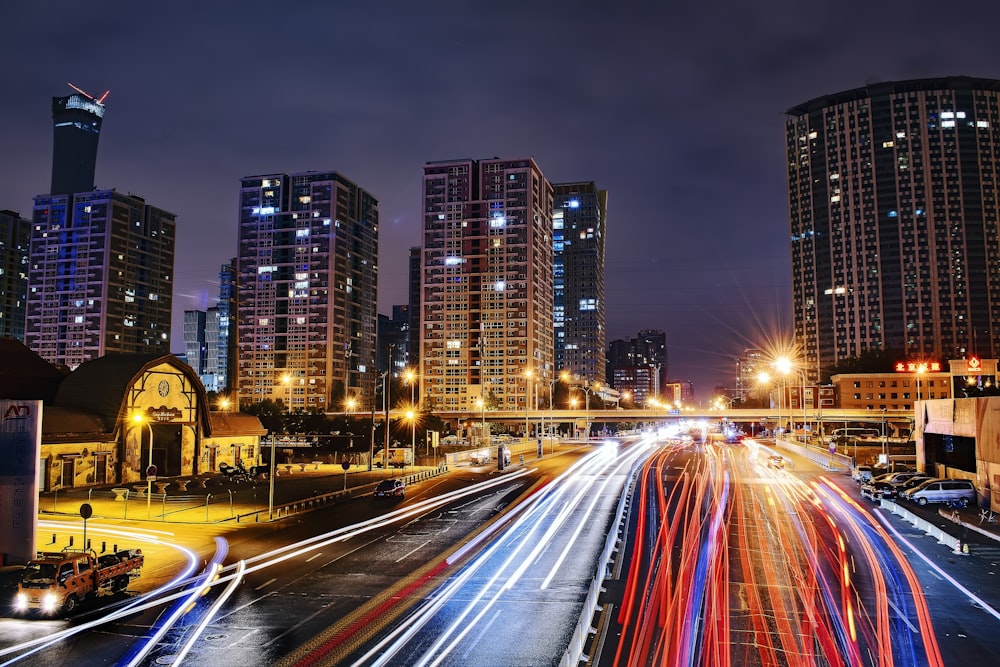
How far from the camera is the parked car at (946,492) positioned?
1597 inches

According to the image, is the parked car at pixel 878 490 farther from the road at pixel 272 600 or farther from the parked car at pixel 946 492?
the road at pixel 272 600

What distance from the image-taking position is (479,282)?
17900 cm

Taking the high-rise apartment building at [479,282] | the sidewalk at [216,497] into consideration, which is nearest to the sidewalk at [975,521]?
the sidewalk at [216,497]

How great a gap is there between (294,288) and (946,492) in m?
175

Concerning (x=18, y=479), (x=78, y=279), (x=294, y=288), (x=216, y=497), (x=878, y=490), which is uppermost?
(x=78, y=279)

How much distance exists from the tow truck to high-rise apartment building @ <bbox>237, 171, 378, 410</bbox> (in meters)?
171

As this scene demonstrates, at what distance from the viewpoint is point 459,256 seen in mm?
180125

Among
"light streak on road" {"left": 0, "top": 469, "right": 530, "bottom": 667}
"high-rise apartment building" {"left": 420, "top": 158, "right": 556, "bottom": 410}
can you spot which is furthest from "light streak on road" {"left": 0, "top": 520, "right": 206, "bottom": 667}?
"high-rise apartment building" {"left": 420, "top": 158, "right": 556, "bottom": 410}

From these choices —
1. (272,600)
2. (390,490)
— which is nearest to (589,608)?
(272,600)

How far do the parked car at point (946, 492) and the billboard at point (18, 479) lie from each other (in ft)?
147

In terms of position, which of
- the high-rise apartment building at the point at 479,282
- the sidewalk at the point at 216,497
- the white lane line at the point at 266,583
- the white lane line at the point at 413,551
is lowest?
the sidewalk at the point at 216,497

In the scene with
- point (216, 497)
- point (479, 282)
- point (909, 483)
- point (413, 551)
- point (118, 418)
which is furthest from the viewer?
point (479, 282)

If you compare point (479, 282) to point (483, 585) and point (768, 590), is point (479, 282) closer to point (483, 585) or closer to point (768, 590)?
point (483, 585)

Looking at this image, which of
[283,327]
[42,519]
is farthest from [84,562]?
[283,327]
